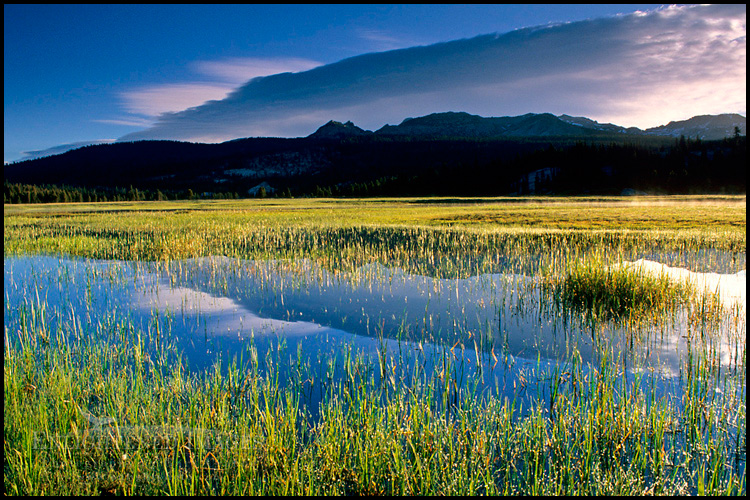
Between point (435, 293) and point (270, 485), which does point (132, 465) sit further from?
point (435, 293)

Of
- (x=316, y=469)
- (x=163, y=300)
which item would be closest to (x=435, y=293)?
(x=163, y=300)

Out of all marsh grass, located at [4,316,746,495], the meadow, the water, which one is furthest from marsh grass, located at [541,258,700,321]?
marsh grass, located at [4,316,746,495]

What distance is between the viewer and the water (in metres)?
6.53

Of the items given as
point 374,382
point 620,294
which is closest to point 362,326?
point 374,382

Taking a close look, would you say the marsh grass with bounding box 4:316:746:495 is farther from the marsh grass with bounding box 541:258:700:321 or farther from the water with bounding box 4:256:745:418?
the marsh grass with bounding box 541:258:700:321

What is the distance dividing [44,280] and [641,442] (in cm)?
1480

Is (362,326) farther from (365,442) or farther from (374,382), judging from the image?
(365,442)

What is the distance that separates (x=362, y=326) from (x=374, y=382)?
2.84 m

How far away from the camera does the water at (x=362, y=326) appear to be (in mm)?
6531

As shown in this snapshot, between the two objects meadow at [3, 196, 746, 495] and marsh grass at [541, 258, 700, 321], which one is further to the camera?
marsh grass at [541, 258, 700, 321]

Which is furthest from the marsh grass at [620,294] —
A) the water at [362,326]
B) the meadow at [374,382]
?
the water at [362,326]

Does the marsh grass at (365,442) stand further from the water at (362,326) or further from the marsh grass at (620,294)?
the marsh grass at (620,294)

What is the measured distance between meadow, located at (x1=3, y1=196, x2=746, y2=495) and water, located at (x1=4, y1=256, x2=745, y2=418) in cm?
6

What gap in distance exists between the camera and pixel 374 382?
6094 millimetres
